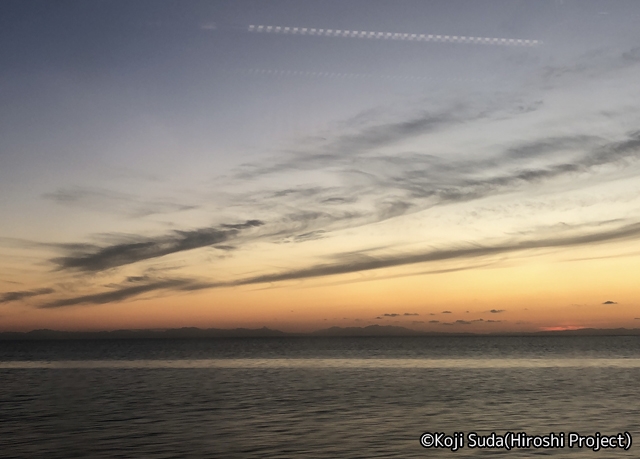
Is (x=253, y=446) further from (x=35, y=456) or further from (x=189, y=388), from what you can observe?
(x=189, y=388)

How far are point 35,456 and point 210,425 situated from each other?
35.5 feet

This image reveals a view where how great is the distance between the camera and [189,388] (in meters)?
62.7

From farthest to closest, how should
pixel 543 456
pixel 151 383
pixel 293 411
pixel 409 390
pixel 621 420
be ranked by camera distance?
1. pixel 151 383
2. pixel 409 390
3. pixel 293 411
4. pixel 621 420
5. pixel 543 456

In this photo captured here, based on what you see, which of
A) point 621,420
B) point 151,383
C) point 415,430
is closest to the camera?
point 415,430

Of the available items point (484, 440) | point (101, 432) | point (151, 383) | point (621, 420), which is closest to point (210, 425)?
point (101, 432)

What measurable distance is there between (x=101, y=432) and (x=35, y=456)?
6.60m

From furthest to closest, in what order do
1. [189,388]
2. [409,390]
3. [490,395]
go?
[189,388] → [409,390] → [490,395]

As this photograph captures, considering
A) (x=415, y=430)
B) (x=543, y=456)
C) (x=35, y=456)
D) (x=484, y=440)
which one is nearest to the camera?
(x=543, y=456)

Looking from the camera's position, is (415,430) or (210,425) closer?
(415,430)

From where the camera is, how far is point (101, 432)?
3547 cm

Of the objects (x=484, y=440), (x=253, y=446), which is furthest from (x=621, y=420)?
(x=253, y=446)

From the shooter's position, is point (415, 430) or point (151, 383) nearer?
point (415, 430)

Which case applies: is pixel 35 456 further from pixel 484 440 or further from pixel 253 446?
pixel 484 440

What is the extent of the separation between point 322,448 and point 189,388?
119ft
